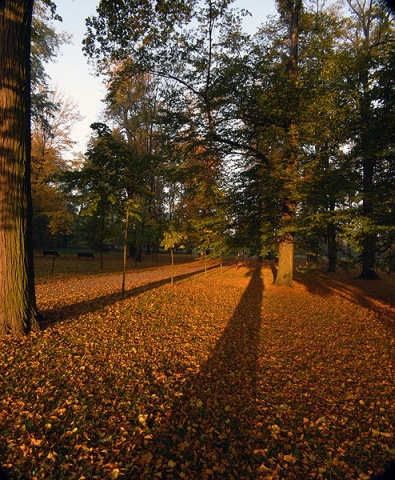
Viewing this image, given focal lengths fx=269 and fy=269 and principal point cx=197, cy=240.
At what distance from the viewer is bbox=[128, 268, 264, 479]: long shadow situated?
260 cm

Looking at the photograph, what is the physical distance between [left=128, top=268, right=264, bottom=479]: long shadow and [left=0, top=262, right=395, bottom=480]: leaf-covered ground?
0.01m

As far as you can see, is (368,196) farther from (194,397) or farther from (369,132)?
(194,397)

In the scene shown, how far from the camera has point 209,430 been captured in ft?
10.3

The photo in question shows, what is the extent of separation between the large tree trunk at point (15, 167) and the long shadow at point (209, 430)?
3.56 metres

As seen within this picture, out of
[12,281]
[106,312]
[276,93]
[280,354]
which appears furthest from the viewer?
[276,93]

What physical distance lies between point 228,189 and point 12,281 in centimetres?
948

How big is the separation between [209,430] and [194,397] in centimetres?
69

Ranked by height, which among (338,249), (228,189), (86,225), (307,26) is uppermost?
(307,26)

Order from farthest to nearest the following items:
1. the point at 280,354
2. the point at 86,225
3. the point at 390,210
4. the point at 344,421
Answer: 1. the point at 86,225
2. the point at 390,210
3. the point at 280,354
4. the point at 344,421

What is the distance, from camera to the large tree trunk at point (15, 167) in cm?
481

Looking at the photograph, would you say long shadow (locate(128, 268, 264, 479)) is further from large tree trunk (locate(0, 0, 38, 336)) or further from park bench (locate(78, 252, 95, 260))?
park bench (locate(78, 252, 95, 260))

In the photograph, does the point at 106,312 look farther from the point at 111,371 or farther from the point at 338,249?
the point at 338,249

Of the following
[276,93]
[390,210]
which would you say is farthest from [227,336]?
[276,93]

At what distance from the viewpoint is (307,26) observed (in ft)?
40.2
